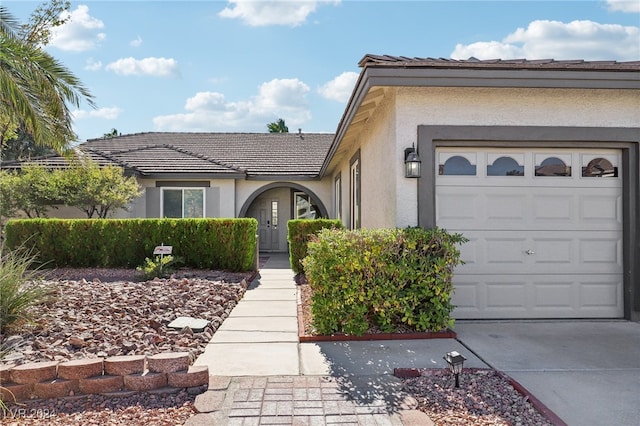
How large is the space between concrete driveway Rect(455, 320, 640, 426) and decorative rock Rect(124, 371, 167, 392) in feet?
10.6

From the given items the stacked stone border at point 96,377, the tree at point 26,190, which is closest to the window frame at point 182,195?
the tree at point 26,190

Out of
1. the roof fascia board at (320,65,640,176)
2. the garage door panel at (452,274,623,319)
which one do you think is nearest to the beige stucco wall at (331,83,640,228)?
the roof fascia board at (320,65,640,176)

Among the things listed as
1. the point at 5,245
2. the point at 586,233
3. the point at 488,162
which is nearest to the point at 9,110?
the point at 5,245

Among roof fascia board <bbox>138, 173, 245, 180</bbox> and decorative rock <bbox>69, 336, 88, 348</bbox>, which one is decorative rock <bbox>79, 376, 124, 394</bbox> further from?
roof fascia board <bbox>138, 173, 245, 180</bbox>

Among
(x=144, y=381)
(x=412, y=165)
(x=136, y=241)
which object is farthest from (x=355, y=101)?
(x=136, y=241)

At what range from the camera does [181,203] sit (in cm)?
1418

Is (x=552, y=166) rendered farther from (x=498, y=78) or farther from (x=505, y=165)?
(x=498, y=78)

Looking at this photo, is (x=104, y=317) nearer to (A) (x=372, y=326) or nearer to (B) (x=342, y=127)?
(A) (x=372, y=326)

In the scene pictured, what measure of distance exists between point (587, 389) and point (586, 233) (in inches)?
124

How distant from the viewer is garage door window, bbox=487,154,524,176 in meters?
5.80

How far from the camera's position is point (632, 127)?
573 cm

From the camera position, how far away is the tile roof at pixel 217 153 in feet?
46.5

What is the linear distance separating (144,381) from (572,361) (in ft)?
14.1

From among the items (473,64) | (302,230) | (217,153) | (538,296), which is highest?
(217,153)
